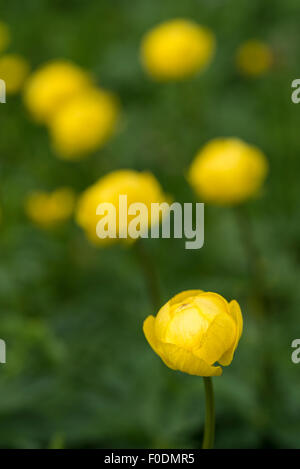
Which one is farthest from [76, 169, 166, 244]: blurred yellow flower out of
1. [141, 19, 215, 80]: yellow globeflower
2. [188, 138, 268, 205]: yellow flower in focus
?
[141, 19, 215, 80]: yellow globeflower

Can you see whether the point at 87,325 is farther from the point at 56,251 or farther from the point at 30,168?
the point at 30,168

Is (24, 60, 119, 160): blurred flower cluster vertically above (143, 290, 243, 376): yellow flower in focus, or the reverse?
(24, 60, 119, 160): blurred flower cluster

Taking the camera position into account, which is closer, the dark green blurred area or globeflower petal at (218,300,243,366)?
globeflower petal at (218,300,243,366)

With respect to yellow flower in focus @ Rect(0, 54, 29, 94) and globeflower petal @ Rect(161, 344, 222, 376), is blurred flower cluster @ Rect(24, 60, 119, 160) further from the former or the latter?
globeflower petal @ Rect(161, 344, 222, 376)

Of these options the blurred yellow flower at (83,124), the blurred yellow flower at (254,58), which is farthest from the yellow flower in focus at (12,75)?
the blurred yellow flower at (254,58)

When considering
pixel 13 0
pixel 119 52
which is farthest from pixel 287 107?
pixel 13 0

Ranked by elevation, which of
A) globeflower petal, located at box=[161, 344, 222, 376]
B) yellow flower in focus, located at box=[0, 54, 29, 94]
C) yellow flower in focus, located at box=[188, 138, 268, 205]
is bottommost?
globeflower petal, located at box=[161, 344, 222, 376]

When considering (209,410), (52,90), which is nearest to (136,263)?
(52,90)
